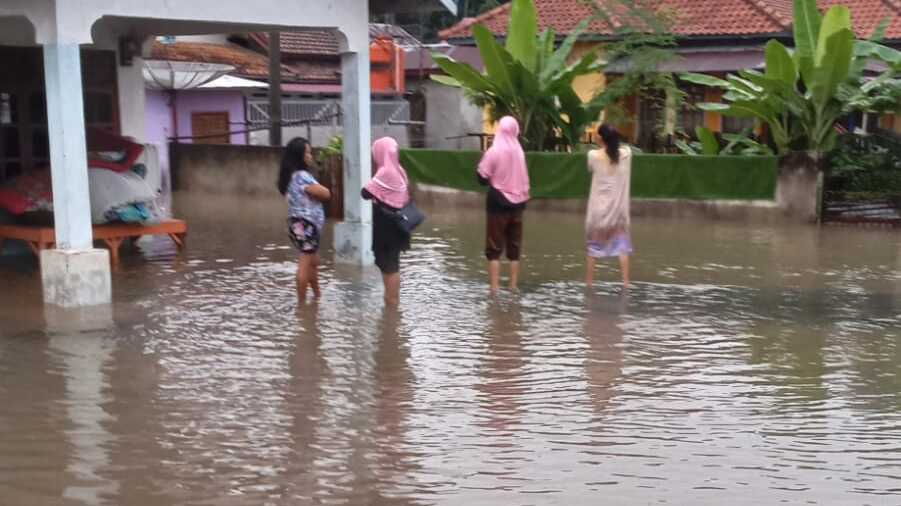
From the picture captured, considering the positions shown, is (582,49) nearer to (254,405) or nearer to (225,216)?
(225,216)

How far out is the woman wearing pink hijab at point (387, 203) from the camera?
9.38 meters

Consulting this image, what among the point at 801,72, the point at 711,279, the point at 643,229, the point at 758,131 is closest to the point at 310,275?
the point at 711,279

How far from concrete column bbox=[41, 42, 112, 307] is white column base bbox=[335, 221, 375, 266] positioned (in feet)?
10.4

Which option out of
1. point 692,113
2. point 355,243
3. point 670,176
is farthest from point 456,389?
point 692,113

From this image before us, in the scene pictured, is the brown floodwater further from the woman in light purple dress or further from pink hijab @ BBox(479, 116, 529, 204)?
pink hijab @ BBox(479, 116, 529, 204)

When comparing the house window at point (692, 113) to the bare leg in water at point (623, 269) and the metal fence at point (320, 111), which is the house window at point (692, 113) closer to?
the metal fence at point (320, 111)

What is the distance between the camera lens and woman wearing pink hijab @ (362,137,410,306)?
30.8 ft

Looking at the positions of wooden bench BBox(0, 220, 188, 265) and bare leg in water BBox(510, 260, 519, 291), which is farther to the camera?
wooden bench BBox(0, 220, 188, 265)

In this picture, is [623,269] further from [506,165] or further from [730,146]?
[730,146]

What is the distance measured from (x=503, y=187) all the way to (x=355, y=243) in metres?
2.51

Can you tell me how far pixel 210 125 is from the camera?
26.5 meters

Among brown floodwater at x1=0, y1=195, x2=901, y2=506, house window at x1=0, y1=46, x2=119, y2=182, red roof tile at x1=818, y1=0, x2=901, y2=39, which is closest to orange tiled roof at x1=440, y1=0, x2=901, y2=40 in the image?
red roof tile at x1=818, y1=0, x2=901, y2=39

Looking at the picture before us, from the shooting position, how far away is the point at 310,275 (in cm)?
970

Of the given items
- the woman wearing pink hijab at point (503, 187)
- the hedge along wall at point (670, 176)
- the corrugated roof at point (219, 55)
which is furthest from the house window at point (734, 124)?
the woman wearing pink hijab at point (503, 187)
